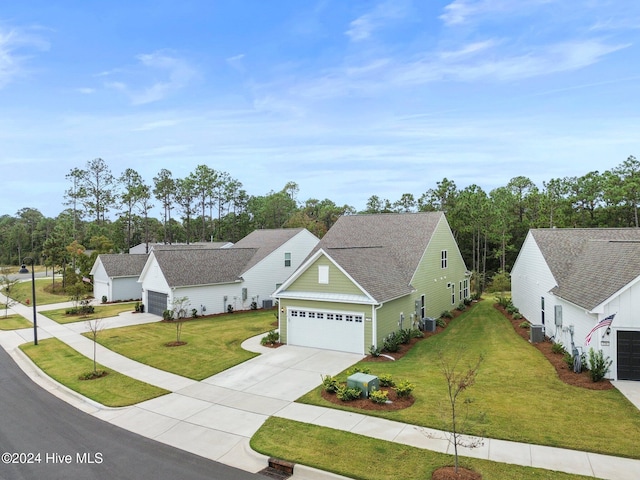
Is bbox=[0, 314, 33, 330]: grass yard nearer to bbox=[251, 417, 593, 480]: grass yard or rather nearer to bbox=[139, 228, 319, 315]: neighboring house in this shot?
bbox=[139, 228, 319, 315]: neighboring house

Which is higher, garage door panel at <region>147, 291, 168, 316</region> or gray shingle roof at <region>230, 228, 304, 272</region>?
gray shingle roof at <region>230, 228, 304, 272</region>

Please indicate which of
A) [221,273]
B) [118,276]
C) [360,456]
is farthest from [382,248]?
[118,276]

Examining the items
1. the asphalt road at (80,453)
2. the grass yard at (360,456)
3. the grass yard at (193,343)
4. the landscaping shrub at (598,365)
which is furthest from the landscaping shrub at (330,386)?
the landscaping shrub at (598,365)

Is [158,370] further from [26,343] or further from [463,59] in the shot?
[463,59]

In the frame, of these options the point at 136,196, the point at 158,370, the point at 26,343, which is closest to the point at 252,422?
the point at 158,370

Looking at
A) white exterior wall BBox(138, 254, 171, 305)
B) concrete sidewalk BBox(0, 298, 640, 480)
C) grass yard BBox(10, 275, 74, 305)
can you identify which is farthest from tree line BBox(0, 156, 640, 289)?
concrete sidewalk BBox(0, 298, 640, 480)

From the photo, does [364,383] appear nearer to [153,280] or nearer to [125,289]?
[153,280]
